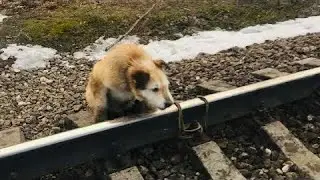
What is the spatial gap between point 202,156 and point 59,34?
3.14 metres

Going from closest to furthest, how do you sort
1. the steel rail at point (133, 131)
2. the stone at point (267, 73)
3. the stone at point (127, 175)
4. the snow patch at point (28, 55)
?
the steel rail at point (133, 131), the stone at point (127, 175), the stone at point (267, 73), the snow patch at point (28, 55)

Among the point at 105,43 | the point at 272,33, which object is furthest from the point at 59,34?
the point at 272,33

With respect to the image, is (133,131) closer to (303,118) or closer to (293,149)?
(293,149)

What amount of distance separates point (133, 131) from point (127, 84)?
467mm

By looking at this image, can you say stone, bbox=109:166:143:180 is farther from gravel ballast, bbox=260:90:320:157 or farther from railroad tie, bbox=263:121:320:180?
gravel ballast, bbox=260:90:320:157

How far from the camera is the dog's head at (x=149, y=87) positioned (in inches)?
165

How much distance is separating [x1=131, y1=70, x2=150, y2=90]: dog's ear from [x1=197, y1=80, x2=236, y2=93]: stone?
2.71ft

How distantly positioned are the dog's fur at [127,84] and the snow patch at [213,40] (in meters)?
1.68

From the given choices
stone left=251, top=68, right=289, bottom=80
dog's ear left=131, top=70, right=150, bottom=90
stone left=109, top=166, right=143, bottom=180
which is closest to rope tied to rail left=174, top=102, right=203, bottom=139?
dog's ear left=131, top=70, right=150, bottom=90

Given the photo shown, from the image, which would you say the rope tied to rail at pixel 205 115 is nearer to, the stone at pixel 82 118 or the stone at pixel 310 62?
the stone at pixel 82 118

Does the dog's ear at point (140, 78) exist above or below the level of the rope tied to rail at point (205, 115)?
above

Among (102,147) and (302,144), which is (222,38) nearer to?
(302,144)

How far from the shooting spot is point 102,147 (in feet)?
12.8

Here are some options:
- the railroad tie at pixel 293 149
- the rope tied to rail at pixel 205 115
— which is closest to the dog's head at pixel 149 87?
the rope tied to rail at pixel 205 115
